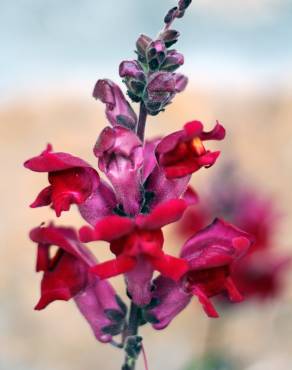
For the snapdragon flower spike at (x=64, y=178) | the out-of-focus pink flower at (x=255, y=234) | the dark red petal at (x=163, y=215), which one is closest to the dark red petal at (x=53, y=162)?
the snapdragon flower spike at (x=64, y=178)

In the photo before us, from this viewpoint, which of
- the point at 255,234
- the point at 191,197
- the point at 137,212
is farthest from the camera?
the point at 255,234

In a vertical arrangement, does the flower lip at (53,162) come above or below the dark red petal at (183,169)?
above

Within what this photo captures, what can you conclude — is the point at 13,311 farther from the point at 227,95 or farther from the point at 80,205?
the point at 227,95

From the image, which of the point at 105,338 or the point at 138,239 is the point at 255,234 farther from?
the point at 138,239

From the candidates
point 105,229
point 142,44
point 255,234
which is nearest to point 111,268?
point 105,229

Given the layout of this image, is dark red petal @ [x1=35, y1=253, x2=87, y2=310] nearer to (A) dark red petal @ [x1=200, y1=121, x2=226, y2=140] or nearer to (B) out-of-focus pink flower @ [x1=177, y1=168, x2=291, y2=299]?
(A) dark red petal @ [x1=200, y1=121, x2=226, y2=140]

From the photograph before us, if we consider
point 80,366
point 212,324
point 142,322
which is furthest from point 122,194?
point 80,366

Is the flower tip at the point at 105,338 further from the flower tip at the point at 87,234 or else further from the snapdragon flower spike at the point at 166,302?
the flower tip at the point at 87,234
